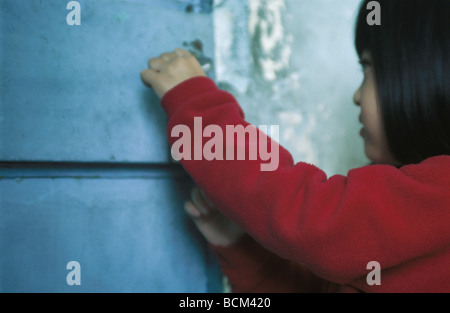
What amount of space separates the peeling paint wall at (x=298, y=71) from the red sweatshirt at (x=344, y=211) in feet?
0.74

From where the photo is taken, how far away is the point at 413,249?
0.43 metres

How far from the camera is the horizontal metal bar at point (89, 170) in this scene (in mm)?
503

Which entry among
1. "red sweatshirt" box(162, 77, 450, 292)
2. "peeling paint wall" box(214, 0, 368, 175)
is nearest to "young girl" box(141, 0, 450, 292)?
"red sweatshirt" box(162, 77, 450, 292)

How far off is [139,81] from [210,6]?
0.68 feet

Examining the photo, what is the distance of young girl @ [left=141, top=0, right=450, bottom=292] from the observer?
43 cm

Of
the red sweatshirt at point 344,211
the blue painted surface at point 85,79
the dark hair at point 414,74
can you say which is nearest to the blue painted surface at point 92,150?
the blue painted surface at point 85,79

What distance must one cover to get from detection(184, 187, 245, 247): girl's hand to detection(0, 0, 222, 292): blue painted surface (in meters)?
0.03

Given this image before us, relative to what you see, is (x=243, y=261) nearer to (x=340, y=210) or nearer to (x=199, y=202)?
(x=199, y=202)

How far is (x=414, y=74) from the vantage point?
1.73 ft

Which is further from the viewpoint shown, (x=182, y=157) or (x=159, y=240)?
(x=159, y=240)

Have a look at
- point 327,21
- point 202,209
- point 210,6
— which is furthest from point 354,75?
point 202,209

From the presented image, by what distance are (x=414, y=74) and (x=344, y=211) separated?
9.7 inches

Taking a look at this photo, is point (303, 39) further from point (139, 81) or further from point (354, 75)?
point (139, 81)

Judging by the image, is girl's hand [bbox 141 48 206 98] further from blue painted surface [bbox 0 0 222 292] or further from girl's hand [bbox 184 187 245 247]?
girl's hand [bbox 184 187 245 247]
